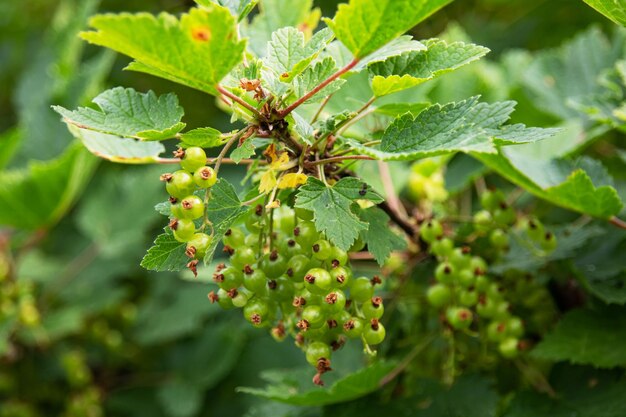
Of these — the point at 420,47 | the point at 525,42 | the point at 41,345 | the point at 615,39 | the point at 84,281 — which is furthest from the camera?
the point at 525,42

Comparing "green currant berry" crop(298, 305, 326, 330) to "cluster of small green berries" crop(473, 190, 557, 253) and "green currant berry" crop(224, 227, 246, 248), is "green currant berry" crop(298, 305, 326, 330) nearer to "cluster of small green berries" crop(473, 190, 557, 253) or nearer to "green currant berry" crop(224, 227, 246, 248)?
"green currant berry" crop(224, 227, 246, 248)

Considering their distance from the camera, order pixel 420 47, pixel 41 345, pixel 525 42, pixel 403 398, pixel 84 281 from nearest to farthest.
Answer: pixel 420 47
pixel 403 398
pixel 41 345
pixel 84 281
pixel 525 42

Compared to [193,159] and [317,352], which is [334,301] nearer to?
[317,352]

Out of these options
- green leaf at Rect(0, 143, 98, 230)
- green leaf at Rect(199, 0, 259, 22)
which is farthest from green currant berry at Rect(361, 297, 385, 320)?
green leaf at Rect(0, 143, 98, 230)

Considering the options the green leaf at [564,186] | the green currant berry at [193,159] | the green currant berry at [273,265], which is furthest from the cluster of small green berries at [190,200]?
the green leaf at [564,186]

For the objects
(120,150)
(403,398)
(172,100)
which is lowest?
(403,398)

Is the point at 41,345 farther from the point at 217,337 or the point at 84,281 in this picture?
the point at 217,337

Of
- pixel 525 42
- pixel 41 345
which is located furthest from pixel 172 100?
pixel 525 42
